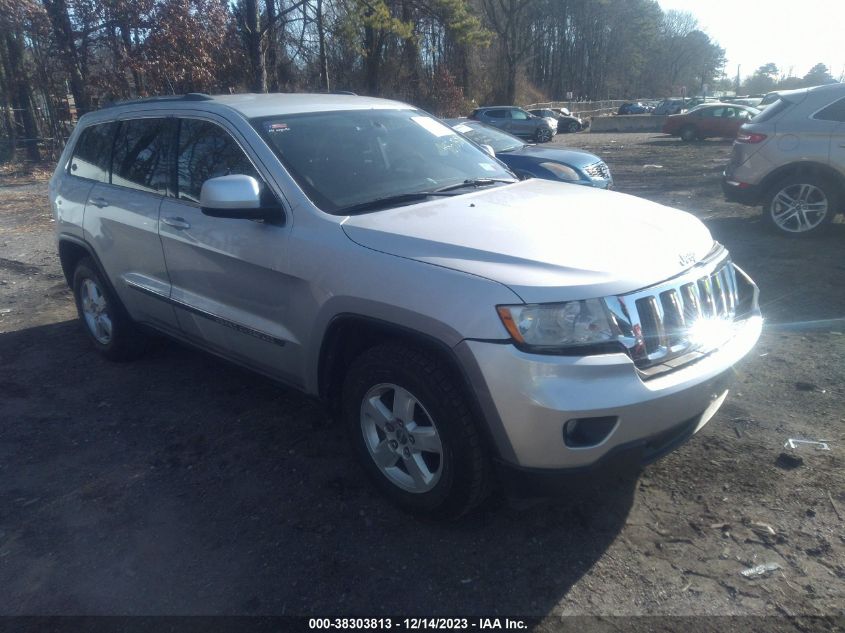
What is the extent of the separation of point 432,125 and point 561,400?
261cm

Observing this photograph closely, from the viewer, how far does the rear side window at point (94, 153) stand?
5.04 m

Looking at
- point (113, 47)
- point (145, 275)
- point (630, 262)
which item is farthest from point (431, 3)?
point (630, 262)

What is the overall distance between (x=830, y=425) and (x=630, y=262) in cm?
195

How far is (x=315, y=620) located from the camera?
2.71 meters

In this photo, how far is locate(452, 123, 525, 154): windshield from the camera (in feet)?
35.5

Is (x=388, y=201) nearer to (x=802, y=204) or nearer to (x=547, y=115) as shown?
(x=802, y=204)

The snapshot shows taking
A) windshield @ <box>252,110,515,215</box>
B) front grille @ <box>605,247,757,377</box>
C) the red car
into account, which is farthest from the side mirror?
the red car

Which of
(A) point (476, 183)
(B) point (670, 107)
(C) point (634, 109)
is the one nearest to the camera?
(A) point (476, 183)

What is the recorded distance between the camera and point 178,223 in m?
4.15

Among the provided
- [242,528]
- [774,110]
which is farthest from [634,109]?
[242,528]

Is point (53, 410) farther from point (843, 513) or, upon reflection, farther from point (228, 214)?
point (843, 513)

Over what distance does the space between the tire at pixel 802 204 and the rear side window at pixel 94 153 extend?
723 centimetres

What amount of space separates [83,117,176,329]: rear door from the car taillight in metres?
6.87

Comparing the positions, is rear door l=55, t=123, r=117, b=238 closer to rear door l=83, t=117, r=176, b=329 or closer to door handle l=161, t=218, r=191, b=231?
rear door l=83, t=117, r=176, b=329
